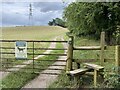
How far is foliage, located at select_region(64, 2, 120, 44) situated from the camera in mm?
18500

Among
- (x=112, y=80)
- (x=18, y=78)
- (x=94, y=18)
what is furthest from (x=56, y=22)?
(x=112, y=80)

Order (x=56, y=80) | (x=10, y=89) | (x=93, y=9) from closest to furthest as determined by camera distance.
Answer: (x=10, y=89)
(x=56, y=80)
(x=93, y=9)

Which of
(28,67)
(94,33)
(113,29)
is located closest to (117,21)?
(113,29)

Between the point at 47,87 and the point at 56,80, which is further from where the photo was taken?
the point at 56,80

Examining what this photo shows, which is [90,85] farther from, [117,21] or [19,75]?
[117,21]

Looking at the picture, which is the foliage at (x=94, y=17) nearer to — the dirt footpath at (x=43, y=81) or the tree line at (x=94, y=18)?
the tree line at (x=94, y=18)

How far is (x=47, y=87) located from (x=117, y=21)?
38.9 feet

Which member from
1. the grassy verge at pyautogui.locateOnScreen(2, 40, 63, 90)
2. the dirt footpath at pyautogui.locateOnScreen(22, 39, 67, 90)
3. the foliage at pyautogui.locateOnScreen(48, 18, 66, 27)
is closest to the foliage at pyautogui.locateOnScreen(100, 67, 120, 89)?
the dirt footpath at pyautogui.locateOnScreen(22, 39, 67, 90)

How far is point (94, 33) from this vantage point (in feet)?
71.4

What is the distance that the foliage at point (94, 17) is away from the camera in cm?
1850

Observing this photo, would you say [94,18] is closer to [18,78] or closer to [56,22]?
[56,22]

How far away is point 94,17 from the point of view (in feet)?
62.4

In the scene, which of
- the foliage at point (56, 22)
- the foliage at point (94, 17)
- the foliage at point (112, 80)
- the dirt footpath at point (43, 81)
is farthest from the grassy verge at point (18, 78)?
the foliage at point (94, 17)

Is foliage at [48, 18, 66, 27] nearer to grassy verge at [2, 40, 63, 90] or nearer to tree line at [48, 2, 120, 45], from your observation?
tree line at [48, 2, 120, 45]
